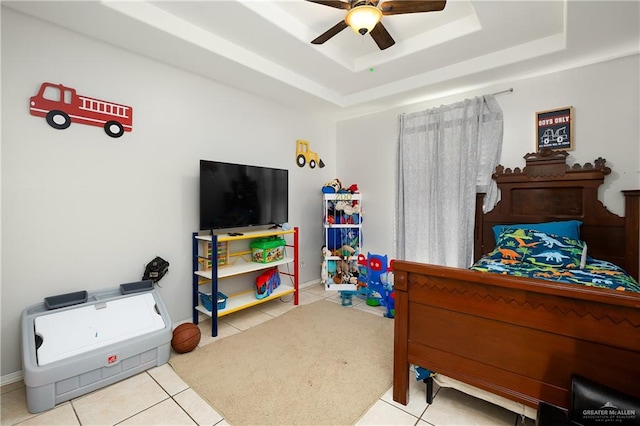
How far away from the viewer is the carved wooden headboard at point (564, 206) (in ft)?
8.15

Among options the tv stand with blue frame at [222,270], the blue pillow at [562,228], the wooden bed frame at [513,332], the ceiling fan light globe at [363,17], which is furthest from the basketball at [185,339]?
the blue pillow at [562,228]

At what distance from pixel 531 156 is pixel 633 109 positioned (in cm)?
79

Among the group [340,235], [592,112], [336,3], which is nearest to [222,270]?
[340,235]

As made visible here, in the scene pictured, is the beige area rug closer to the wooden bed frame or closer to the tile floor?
the tile floor

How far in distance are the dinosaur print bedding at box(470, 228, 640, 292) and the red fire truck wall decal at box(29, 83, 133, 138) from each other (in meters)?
3.11

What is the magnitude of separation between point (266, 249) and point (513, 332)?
238 centimetres

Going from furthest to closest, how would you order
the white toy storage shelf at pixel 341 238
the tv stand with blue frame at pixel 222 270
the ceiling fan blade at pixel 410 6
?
1. the white toy storage shelf at pixel 341 238
2. the tv stand with blue frame at pixel 222 270
3. the ceiling fan blade at pixel 410 6

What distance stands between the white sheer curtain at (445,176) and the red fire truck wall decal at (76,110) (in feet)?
10.2

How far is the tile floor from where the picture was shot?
1644mm

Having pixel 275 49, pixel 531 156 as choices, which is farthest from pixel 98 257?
pixel 531 156

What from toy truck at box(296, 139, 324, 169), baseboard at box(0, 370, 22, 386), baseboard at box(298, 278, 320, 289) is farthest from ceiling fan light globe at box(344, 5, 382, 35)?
baseboard at box(0, 370, 22, 386)

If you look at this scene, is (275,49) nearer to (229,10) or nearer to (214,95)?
(229,10)

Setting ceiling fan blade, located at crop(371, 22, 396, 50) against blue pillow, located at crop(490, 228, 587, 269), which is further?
blue pillow, located at crop(490, 228, 587, 269)

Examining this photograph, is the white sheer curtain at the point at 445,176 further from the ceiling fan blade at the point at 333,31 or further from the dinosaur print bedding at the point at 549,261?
the ceiling fan blade at the point at 333,31
